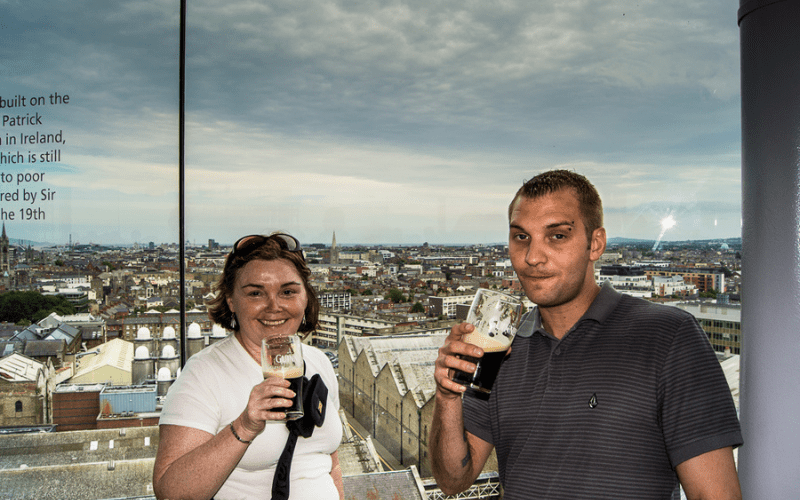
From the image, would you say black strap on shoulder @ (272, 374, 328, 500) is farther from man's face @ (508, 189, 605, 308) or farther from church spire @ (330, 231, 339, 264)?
church spire @ (330, 231, 339, 264)

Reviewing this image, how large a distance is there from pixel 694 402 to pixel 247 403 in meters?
0.97

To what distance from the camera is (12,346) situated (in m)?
3.19

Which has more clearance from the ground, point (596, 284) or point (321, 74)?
point (321, 74)

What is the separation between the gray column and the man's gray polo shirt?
56cm

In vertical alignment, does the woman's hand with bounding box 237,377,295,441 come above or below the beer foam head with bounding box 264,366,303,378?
below

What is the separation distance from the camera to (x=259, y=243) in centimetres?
153

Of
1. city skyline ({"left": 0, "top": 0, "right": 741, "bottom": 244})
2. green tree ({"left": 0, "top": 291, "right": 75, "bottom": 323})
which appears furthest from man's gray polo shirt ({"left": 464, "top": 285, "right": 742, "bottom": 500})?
green tree ({"left": 0, "top": 291, "right": 75, "bottom": 323})

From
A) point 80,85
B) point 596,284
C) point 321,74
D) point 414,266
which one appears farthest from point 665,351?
point 80,85

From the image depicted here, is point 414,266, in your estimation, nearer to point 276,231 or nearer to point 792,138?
point 276,231

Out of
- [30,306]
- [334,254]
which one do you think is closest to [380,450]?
[334,254]

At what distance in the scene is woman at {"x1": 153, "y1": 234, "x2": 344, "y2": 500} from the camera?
3.76 ft

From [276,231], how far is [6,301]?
2.57 meters

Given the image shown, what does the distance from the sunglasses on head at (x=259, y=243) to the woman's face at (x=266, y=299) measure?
0.16 feet

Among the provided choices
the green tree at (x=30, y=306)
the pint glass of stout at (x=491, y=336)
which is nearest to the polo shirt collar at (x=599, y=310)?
the pint glass of stout at (x=491, y=336)
